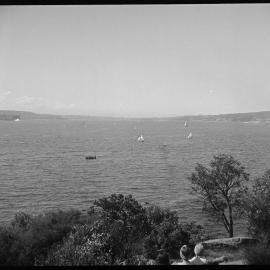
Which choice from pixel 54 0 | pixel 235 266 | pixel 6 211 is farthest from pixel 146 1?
pixel 6 211

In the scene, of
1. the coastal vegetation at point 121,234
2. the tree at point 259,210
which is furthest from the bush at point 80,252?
the tree at point 259,210

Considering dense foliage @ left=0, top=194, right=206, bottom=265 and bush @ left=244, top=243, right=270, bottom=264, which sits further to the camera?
dense foliage @ left=0, top=194, right=206, bottom=265

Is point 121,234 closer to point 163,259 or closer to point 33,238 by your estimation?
point 163,259

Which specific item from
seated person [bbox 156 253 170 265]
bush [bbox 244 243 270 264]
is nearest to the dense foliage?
seated person [bbox 156 253 170 265]

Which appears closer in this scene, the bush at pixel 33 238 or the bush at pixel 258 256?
the bush at pixel 258 256

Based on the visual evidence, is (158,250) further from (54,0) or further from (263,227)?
(54,0)

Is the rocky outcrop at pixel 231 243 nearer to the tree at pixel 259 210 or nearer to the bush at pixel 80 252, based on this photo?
the tree at pixel 259 210

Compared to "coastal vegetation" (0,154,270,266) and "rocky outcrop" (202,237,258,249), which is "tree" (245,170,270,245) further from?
"rocky outcrop" (202,237,258,249)
